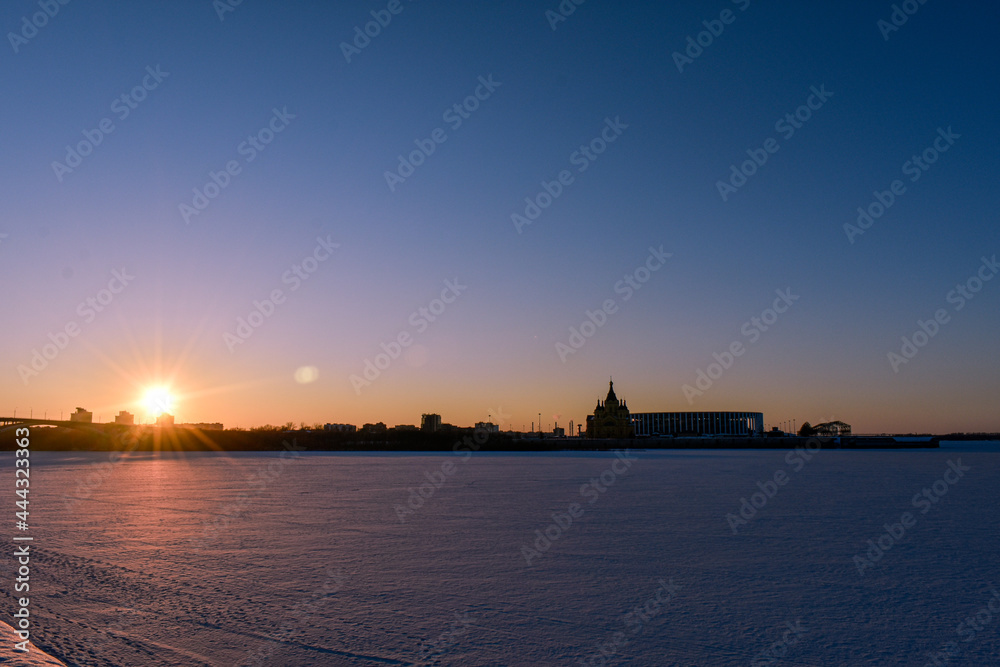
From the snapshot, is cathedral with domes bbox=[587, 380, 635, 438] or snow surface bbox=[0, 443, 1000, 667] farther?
cathedral with domes bbox=[587, 380, 635, 438]

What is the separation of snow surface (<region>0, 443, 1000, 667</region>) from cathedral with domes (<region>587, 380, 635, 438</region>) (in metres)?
163

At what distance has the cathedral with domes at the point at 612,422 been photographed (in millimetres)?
179500

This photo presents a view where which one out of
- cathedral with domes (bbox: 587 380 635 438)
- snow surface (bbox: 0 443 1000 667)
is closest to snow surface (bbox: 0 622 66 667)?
snow surface (bbox: 0 443 1000 667)

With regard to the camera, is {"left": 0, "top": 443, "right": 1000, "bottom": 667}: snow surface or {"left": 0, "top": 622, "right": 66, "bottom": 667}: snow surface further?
{"left": 0, "top": 443, "right": 1000, "bottom": 667}: snow surface

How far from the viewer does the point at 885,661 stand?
6602 millimetres

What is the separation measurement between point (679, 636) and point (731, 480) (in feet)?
76.0

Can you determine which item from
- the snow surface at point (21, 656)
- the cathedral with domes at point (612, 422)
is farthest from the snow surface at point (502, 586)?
the cathedral with domes at point (612, 422)

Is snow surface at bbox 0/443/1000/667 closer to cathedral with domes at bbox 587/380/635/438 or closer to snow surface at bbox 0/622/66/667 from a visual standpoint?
snow surface at bbox 0/622/66/667

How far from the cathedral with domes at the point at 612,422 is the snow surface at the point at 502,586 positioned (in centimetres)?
16320

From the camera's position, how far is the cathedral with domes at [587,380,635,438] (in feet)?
589

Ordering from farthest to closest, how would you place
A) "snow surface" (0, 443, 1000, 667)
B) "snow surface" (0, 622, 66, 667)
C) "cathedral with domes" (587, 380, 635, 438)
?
"cathedral with domes" (587, 380, 635, 438), "snow surface" (0, 443, 1000, 667), "snow surface" (0, 622, 66, 667)

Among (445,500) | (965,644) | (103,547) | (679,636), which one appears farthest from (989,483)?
(103,547)

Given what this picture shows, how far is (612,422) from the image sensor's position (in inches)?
7111

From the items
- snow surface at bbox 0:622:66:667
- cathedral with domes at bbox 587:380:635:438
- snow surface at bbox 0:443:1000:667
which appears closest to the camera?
snow surface at bbox 0:622:66:667
